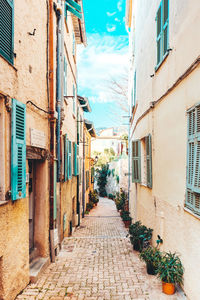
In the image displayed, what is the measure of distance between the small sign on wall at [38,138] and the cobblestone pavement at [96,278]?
276cm

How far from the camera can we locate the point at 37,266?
502cm

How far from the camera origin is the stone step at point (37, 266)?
4578 mm

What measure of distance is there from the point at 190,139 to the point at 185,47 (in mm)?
1601

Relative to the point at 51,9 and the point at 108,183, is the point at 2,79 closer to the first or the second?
the point at 51,9

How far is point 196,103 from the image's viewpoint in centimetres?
352

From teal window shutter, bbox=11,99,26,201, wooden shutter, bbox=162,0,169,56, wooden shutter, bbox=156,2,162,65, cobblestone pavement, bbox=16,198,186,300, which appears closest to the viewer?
teal window shutter, bbox=11,99,26,201

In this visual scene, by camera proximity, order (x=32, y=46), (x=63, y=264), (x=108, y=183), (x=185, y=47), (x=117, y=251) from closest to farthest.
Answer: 1. (x=185, y=47)
2. (x=32, y=46)
3. (x=63, y=264)
4. (x=117, y=251)
5. (x=108, y=183)

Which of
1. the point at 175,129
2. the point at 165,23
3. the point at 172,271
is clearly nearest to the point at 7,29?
the point at 175,129

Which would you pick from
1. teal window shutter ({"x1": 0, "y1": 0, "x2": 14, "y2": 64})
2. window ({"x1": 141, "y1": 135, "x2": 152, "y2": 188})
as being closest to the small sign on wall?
teal window shutter ({"x1": 0, "y1": 0, "x2": 14, "y2": 64})

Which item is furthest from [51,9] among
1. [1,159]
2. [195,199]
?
[195,199]

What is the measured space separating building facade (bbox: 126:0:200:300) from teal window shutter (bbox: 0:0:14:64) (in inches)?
113

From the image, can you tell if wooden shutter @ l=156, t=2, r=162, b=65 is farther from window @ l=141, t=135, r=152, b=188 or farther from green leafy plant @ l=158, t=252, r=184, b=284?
green leafy plant @ l=158, t=252, r=184, b=284

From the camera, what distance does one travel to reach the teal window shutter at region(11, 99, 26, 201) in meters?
3.80

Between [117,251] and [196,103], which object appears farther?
[117,251]
